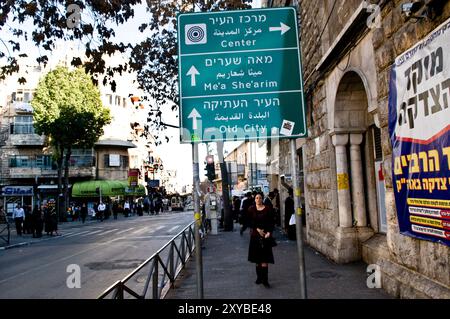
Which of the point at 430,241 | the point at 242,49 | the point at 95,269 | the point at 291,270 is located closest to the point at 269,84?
the point at 242,49

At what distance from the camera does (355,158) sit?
28.5 ft

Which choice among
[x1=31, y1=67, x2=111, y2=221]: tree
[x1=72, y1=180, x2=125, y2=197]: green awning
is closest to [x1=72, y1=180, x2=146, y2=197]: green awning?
[x1=72, y1=180, x2=125, y2=197]: green awning

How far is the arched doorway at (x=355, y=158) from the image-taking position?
8484 millimetres

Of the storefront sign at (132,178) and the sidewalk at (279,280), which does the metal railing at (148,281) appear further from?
the storefront sign at (132,178)

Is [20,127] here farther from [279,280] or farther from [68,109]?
[279,280]

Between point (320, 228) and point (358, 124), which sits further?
point (320, 228)

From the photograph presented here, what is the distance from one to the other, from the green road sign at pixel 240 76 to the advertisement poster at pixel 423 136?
1621mm

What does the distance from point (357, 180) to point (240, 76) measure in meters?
5.63

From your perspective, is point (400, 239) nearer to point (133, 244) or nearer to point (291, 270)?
point (291, 270)

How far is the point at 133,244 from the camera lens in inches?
599

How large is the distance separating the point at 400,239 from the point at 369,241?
109 inches

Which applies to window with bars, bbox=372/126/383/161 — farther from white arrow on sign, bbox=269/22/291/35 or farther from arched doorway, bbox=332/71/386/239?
white arrow on sign, bbox=269/22/291/35

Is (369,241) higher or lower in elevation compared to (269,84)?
lower

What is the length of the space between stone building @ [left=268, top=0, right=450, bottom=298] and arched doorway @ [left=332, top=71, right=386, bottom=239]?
2 centimetres
